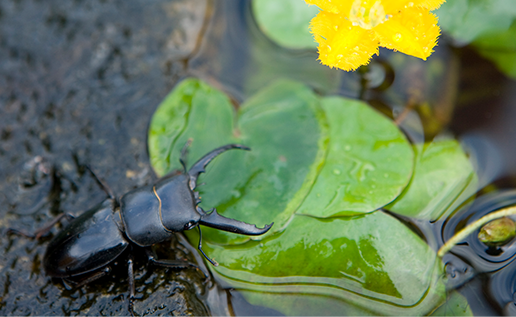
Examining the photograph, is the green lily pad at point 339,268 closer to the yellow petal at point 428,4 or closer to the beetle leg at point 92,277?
the beetle leg at point 92,277

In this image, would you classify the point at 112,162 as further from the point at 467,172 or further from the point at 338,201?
the point at 467,172

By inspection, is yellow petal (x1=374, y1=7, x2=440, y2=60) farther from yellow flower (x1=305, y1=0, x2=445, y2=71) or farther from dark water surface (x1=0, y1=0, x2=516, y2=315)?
dark water surface (x1=0, y1=0, x2=516, y2=315)

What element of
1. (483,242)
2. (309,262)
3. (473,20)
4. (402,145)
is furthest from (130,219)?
(473,20)

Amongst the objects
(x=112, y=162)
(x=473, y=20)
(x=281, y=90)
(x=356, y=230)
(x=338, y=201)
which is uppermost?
(x=473, y=20)

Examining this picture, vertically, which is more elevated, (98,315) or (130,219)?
(130,219)

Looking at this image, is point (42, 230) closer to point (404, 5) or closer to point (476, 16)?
point (404, 5)

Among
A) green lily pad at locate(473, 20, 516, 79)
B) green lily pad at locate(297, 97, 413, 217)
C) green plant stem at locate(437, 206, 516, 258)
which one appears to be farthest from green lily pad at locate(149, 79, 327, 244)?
green lily pad at locate(473, 20, 516, 79)

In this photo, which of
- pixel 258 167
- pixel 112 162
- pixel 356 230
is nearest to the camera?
pixel 356 230
